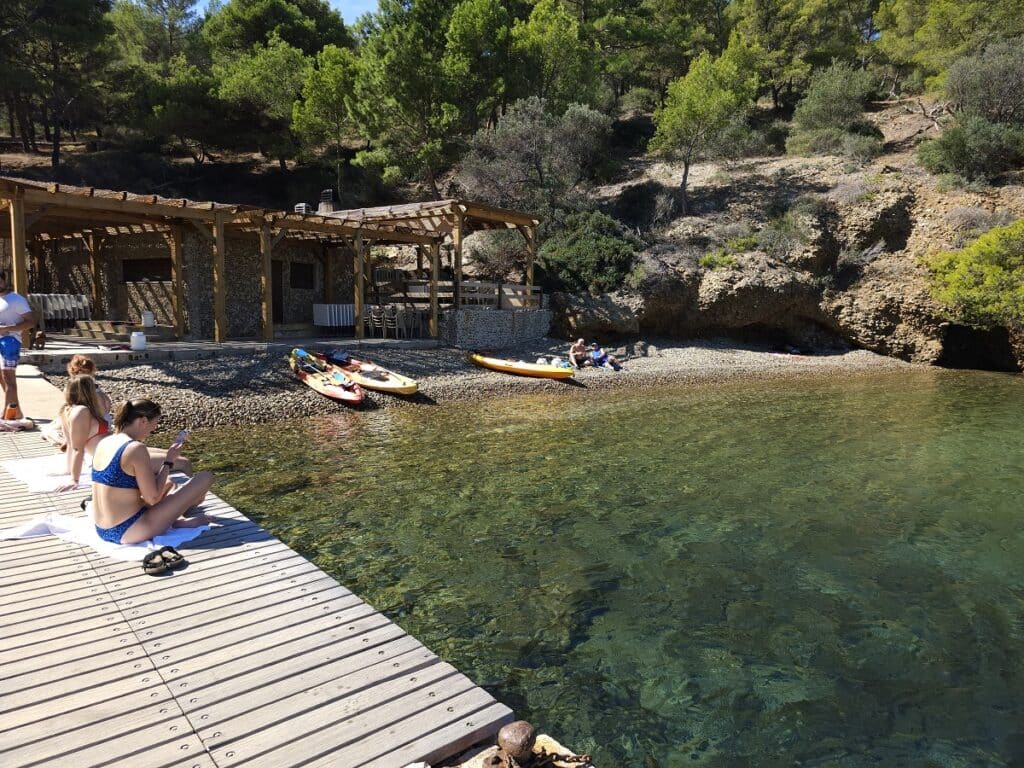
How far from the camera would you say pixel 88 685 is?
3.16 meters

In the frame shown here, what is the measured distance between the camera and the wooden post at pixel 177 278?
16344 millimetres

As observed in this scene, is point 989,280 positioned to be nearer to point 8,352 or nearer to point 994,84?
point 994,84

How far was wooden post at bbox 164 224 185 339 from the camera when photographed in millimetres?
16344

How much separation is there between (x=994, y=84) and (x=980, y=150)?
5.51m

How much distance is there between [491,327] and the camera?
20453 mm

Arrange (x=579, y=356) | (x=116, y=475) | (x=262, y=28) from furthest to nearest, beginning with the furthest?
(x=262, y=28) < (x=579, y=356) < (x=116, y=475)

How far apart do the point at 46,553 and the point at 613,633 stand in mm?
4490

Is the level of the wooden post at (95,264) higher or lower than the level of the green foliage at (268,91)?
lower

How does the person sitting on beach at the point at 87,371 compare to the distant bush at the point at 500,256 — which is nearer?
the person sitting on beach at the point at 87,371

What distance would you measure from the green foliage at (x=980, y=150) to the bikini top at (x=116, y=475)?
31.1 metres

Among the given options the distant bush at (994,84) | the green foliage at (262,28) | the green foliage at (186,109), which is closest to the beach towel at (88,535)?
the green foliage at (186,109)

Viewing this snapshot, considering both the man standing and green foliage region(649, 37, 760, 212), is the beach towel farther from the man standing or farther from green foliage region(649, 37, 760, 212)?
green foliage region(649, 37, 760, 212)

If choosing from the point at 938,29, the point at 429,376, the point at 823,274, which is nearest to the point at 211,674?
the point at 429,376

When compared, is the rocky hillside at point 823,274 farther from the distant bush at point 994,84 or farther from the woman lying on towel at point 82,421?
the woman lying on towel at point 82,421
